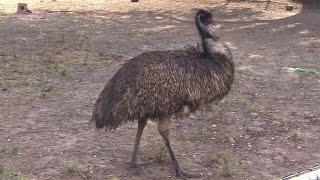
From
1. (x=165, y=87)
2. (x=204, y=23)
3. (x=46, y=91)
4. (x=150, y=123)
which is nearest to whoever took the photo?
(x=165, y=87)

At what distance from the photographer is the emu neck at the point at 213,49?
15.1ft

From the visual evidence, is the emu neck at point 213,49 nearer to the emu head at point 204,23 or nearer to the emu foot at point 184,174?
the emu head at point 204,23

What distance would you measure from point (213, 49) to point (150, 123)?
1.50 metres

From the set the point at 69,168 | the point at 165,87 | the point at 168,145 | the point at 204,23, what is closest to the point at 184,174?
the point at 168,145

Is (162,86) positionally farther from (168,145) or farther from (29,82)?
(29,82)

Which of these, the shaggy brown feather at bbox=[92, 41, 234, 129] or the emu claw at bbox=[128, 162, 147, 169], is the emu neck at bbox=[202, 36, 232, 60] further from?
the emu claw at bbox=[128, 162, 147, 169]

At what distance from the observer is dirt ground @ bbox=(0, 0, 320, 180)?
4.77 metres

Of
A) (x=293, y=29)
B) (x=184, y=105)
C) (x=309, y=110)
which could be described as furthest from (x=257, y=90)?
(x=293, y=29)

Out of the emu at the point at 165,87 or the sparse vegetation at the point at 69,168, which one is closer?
the emu at the point at 165,87

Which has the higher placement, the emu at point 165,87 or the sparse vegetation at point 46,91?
the emu at point 165,87

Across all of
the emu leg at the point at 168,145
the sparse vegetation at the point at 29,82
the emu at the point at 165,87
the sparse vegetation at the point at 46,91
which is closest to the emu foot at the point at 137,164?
the emu at the point at 165,87

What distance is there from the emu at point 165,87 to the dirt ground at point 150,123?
1.68ft

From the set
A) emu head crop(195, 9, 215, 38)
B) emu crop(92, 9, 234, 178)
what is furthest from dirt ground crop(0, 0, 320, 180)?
emu head crop(195, 9, 215, 38)

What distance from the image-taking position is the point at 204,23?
4734mm
